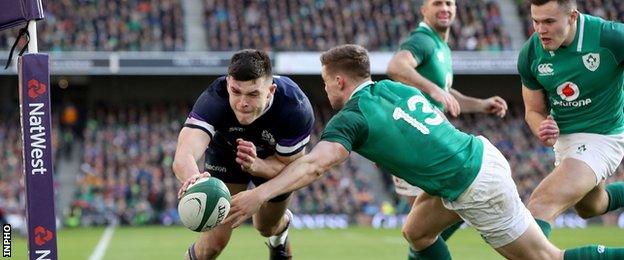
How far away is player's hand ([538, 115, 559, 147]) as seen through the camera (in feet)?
24.6

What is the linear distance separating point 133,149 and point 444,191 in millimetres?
24009

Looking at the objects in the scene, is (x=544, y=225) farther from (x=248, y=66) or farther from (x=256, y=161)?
(x=248, y=66)

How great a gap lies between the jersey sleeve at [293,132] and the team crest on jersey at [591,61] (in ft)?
7.39

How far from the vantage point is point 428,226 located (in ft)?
25.2

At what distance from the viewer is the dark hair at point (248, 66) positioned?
6773 mm

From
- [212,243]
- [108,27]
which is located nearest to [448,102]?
[212,243]

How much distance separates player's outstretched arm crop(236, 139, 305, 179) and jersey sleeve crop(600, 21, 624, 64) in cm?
256

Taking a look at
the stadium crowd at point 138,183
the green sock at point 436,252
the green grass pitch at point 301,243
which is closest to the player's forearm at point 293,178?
the green sock at point 436,252

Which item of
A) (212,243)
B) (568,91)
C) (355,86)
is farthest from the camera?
(212,243)

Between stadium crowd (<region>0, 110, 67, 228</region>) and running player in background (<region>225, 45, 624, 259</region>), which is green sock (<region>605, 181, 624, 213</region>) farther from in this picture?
stadium crowd (<region>0, 110, 67, 228</region>)

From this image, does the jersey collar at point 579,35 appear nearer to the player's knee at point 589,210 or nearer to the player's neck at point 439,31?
the player's knee at point 589,210

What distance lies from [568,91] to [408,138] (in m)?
2.28

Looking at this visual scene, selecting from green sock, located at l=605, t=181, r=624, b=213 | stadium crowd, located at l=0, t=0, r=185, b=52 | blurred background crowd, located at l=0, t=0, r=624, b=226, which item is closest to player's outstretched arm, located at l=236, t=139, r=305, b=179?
green sock, located at l=605, t=181, r=624, b=213

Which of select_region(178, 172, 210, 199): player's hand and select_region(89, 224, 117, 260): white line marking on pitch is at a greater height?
select_region(178, 172, 210, 199): player's hand
